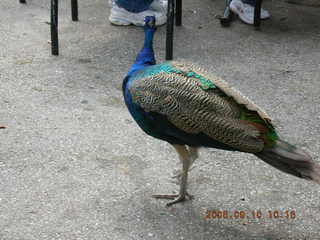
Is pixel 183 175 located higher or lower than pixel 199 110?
lower

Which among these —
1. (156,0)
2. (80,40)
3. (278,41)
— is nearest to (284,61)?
(278,41)

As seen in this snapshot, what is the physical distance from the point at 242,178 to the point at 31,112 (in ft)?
4.88

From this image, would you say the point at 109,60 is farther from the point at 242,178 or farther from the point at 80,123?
the point at 242,178

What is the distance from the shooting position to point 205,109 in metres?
2.84

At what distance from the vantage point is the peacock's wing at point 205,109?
2814mm

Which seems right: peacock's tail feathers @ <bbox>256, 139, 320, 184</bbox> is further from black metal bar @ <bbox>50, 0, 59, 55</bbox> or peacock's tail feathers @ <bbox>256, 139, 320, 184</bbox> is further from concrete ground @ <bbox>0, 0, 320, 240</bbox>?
black metal bar @ <bbox>50, 0, 59, 55</bbox>

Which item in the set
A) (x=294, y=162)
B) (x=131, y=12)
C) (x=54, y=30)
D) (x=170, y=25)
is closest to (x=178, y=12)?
(x=131, y=12)

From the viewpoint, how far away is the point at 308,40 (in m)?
5.44

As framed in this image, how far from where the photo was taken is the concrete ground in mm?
2986

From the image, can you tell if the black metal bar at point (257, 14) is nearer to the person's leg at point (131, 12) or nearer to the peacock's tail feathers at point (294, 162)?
the person's leg at point (131, 12)

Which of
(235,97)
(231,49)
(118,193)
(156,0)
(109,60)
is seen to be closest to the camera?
(235,97)

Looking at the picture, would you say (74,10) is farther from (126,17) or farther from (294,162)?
(294,162)
